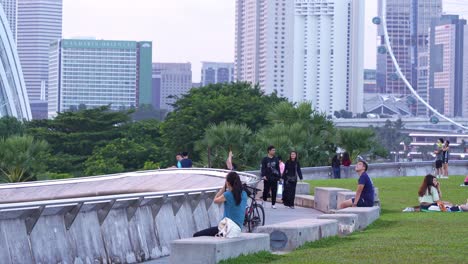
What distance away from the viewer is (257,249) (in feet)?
51.5

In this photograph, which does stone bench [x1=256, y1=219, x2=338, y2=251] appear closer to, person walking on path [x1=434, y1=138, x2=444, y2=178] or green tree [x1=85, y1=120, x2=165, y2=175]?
person walking on path [x1=434, y1=138, x2=444, y2=178]

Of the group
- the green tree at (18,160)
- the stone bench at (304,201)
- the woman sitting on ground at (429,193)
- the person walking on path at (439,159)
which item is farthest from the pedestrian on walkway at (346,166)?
the woman sitting on ground at (429,193)

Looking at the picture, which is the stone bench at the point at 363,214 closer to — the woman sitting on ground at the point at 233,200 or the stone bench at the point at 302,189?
the woman sitting on ground at the point at 233,200

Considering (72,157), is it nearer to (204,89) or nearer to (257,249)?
(204,89)

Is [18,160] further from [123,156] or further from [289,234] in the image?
[123,156]

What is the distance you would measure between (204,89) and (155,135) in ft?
36.8

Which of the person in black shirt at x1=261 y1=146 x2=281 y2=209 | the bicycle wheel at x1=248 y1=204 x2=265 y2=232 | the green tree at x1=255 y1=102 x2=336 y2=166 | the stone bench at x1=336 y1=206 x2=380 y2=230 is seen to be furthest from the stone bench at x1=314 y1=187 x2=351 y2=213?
the green tree at x1=255 y1=102 x2=336 y2=166

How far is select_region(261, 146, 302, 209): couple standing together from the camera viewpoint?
28719mm

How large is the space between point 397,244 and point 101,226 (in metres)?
4.00

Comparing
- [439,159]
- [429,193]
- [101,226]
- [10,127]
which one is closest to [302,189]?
[439,159]

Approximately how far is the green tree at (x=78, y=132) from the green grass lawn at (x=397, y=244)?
2374 inches

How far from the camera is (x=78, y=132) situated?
8656 centimetres

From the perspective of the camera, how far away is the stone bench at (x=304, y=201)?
30895mm

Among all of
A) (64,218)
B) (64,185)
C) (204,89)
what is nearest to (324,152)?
(64,185)
